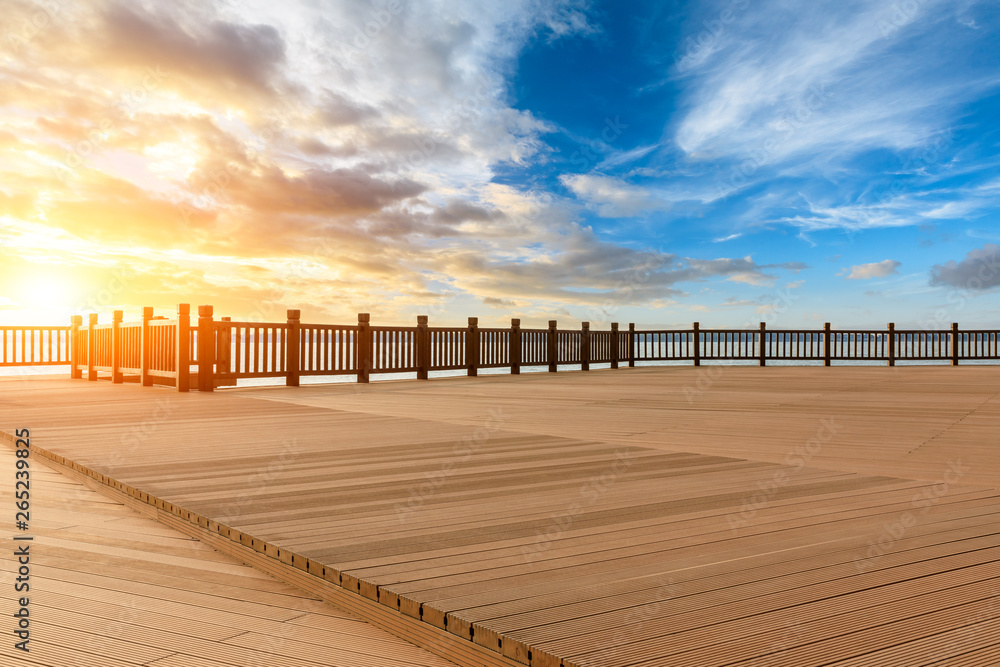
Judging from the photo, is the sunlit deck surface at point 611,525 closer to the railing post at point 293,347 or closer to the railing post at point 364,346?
the railing post at point 293,347

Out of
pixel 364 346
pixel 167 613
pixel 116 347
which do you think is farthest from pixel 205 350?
pixel 167 613

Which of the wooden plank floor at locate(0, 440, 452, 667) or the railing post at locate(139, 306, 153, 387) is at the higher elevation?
the railing post at locate(139, 306, 153, 387)

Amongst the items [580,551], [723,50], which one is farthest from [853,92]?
[580,551]

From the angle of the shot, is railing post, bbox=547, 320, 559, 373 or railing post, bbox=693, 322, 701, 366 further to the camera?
railing post, bbox=693, 322, 701, 366

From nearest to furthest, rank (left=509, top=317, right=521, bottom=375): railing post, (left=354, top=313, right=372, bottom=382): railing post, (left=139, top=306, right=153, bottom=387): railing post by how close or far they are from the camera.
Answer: (left=139, top=306, right=153, bottom=387): railing post, (left=354, top=313, right=372, bottom=382): railing post, (left=509, top=317, right=521, bottom=375): railing post

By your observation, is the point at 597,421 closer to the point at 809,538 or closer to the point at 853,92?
the point at 809,538

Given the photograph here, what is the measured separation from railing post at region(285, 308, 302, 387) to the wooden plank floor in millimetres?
7945

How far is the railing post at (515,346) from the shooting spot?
572 inches

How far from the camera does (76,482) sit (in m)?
3.60

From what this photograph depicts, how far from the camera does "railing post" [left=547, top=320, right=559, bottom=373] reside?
15531 mm

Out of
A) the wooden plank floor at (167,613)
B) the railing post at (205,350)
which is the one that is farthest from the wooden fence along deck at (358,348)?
the wooden plank floor at (167,613)

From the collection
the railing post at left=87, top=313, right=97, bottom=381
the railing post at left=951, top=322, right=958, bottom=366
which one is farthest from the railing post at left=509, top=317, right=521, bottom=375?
the railing post at left=951, top=322, right=958, bottom=366

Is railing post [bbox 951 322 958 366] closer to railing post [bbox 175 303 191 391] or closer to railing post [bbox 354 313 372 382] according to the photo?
railing post [bbox 354 313 372 382]

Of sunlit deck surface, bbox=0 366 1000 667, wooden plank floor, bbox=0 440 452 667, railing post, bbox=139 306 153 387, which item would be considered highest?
railing post, bbox=139 306 153 387
